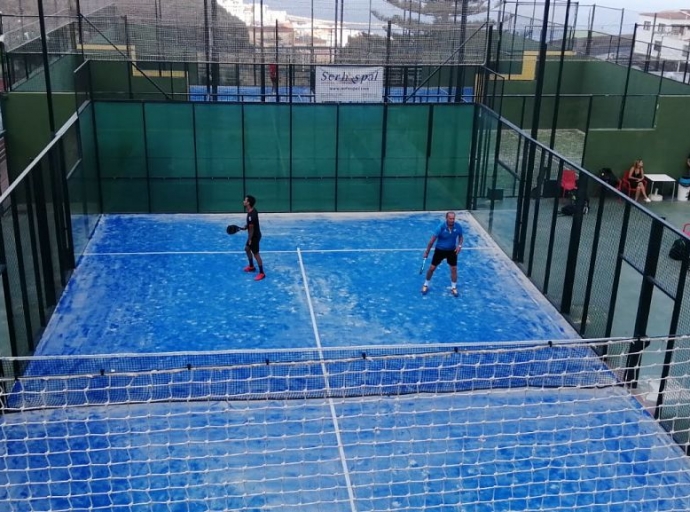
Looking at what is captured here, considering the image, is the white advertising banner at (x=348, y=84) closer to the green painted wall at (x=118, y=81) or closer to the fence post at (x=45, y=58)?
the green painted wall at (x=118, y=81)

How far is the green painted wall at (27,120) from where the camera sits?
1891 cm

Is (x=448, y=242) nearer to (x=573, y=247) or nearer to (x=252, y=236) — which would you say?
(x=573, y=247)

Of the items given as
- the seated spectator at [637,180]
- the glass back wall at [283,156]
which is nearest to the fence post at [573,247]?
the glass back wall at [283,156]

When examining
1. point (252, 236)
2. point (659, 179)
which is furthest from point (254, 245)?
point (659, 179)

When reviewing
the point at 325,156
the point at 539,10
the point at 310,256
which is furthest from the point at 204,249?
the point at 539,10

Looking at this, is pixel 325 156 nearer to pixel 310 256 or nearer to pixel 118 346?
pixel 310 256

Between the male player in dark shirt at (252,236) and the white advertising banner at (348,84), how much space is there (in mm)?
5907

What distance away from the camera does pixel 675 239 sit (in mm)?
10844

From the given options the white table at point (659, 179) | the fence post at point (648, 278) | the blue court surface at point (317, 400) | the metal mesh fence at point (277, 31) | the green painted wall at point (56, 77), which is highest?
the metal mesh fence at point (277, 31)

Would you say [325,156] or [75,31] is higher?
[75,31]

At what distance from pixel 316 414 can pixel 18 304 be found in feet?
15.0

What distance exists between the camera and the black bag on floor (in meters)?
9.58

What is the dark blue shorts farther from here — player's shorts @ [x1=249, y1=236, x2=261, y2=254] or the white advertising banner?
the white advertising banner

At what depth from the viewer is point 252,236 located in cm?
1455
